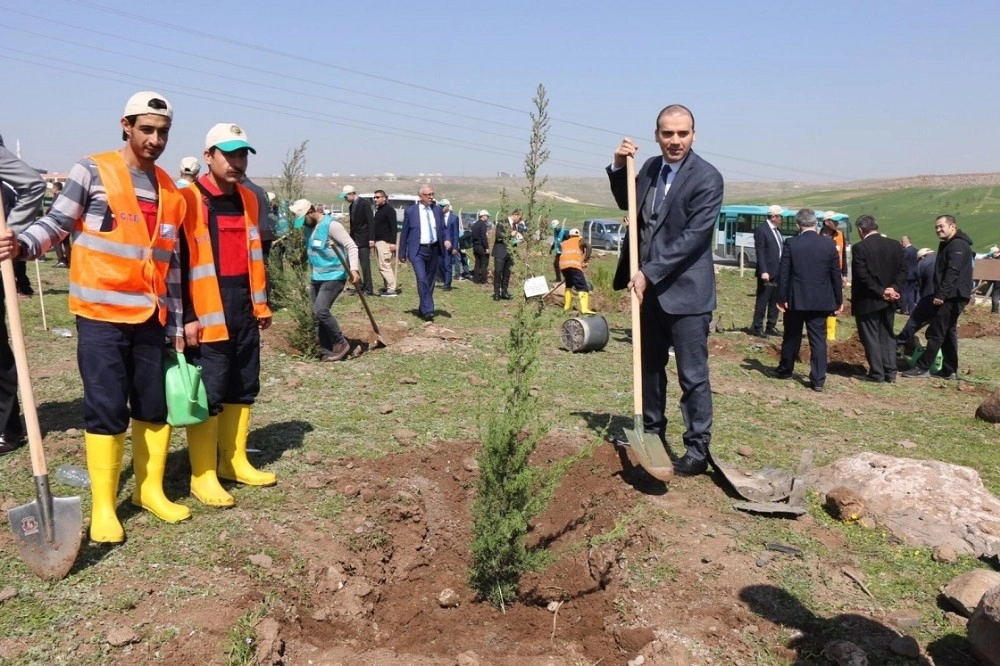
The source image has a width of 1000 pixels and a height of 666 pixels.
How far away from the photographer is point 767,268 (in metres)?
11.5

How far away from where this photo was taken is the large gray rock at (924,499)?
13.8ft

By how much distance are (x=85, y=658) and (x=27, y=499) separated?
1.63 meters

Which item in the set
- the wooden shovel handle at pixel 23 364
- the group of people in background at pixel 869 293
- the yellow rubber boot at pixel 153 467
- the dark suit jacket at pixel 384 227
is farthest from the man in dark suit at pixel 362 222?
the wooden shovel handle at pixel 23 364

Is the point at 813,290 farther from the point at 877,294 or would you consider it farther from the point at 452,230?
the point at 452,230

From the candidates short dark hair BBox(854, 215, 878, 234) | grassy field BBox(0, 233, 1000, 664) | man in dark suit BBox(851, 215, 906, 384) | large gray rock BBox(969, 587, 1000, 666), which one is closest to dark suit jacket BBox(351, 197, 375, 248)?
grassy field BBox(0, 233, 1000, 664)

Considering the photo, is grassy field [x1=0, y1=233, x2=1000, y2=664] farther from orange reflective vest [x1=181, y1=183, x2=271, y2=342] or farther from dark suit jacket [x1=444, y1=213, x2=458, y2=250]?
dark suit jacket [x1=444, y1=213, x2=458, y2=250]

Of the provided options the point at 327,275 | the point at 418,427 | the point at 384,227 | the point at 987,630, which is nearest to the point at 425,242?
the point at 384,227

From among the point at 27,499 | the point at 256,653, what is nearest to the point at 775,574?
the point at 256,653

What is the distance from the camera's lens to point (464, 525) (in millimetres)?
4566

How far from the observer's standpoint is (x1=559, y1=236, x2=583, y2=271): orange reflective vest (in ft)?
39.3

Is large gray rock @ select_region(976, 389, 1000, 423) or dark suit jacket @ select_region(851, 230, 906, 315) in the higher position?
Result: dark suit jacket @ select_region(851, 230, 906, 315)

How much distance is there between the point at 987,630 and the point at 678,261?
2.42 metres

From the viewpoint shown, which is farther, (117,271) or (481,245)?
(481,245)

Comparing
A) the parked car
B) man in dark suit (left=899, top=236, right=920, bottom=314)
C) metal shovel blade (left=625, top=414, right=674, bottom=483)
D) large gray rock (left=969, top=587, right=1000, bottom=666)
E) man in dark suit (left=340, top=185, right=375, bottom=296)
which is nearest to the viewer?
large gray rock (left=969, top=587, right=1000, bottom=666)
